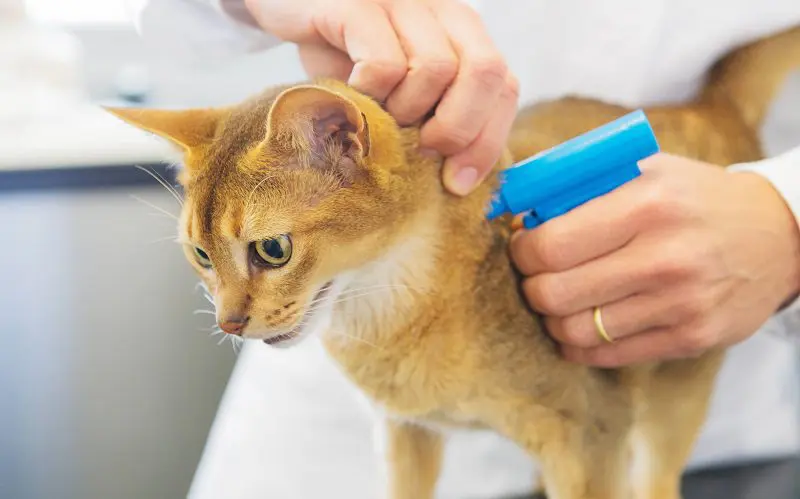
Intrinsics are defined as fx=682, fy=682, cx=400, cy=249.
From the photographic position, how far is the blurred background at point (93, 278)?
103 centimetres

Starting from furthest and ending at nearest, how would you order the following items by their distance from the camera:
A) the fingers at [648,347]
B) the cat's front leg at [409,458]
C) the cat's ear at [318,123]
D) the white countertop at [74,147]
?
the white countertop at [74,147], the cat's front leg at [409,458], the fingers at [648,347], the cat's ear at [318,123]

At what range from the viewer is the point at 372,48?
471mm

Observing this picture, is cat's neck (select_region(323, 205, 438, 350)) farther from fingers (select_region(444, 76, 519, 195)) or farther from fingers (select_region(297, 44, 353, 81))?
fingers (select_region(297, 44, 353, 81))

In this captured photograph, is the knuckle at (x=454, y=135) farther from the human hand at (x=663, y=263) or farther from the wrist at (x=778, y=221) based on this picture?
the wrist at (x=778, y=221)

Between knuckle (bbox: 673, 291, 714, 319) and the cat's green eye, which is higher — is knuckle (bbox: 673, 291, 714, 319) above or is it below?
below

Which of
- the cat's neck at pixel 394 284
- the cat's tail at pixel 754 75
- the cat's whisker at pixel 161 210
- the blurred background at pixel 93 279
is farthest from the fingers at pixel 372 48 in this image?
the blurred background at pixel 93 279

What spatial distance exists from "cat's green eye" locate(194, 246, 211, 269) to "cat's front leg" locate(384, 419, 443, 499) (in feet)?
0.72

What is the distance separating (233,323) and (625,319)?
0.29 metres

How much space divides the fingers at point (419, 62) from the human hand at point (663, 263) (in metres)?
0.13

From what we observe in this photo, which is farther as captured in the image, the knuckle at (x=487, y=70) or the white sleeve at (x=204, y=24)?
the white sleeve at (x=204, y=24)

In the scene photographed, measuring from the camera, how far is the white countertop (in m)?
0.98

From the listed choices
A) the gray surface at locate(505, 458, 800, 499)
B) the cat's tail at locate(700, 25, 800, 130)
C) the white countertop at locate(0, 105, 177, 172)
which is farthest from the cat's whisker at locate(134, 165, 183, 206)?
the cat's tail at locate(700, 25, 800, 130)

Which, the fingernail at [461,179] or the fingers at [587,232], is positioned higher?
the fingernail at [461,179]

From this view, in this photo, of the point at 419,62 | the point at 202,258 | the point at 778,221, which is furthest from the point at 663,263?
the point at 202,258
